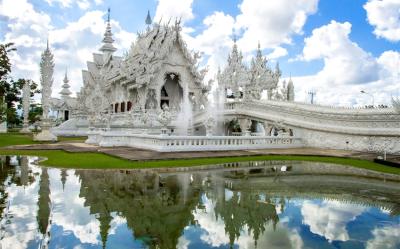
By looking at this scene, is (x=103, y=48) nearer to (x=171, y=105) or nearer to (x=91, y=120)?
(x=171, y=105)

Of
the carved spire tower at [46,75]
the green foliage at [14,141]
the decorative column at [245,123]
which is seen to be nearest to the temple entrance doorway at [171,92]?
the decorative column at [245,123]

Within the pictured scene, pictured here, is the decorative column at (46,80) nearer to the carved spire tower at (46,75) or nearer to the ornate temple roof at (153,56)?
the carved spire tower at (46,75)

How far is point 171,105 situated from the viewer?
34.0 meters

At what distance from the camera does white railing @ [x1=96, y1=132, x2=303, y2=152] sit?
14.7 metres

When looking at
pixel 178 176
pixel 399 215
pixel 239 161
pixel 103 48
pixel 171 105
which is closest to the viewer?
pixel 399 215

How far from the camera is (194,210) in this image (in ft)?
18.4

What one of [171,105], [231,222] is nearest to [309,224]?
[231,222]

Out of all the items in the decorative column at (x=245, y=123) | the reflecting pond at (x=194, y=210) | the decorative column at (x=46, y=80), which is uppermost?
the decorative column at (x=46, y=80)

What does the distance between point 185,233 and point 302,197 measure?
3.13 metres

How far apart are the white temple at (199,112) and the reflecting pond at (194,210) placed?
661 centimetres

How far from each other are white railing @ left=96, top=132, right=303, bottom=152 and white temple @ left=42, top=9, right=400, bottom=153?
1.7 inches

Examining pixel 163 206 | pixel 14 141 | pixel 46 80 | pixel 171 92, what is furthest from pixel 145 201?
pixel 171 92

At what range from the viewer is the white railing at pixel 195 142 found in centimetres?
1471

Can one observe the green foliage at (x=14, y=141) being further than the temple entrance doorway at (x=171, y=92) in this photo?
No
